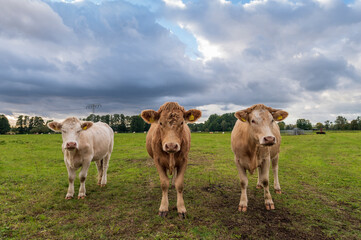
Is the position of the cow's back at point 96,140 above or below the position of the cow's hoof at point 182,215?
above

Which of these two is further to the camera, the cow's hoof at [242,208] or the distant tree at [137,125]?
the distant tree at [137,125]

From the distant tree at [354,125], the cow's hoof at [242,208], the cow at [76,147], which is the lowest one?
the cow's hoof at [242,208]

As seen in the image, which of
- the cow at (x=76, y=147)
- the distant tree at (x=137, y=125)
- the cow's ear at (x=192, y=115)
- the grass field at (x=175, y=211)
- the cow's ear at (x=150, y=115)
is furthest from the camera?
the distant tree at (x=137, y=125)

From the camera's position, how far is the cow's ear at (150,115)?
15.2 feet

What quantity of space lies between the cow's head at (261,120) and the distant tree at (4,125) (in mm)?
113719

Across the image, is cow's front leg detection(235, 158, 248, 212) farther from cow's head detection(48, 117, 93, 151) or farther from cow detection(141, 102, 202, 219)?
cow's head detection(48, 117, 93, 151)

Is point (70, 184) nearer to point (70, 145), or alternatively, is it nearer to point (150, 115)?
point (70, 145)

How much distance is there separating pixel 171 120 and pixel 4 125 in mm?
113314

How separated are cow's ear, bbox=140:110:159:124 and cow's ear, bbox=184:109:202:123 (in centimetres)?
71

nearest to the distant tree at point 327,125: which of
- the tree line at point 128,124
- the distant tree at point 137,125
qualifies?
the tree line at point 128,124

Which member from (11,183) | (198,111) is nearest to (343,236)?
(198,111)

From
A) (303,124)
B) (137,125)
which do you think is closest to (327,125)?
(303,124)

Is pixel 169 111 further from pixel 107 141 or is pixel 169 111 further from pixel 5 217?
pixel 5 217

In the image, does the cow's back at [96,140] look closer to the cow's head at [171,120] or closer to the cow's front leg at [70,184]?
the cow's front leg at [70,184]
